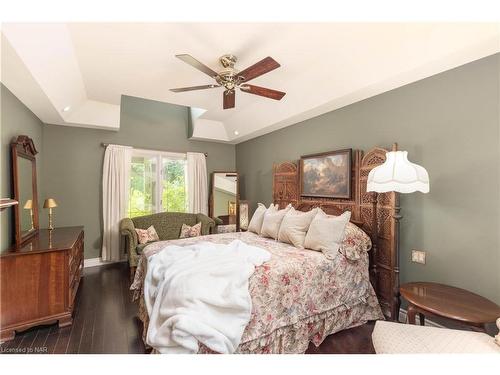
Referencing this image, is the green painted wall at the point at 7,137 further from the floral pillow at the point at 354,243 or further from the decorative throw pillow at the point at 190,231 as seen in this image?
the floral pillow at the point at 354,243

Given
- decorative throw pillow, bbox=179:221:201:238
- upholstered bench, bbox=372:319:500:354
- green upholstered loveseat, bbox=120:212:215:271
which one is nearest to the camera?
upholstered bench, bbox=372:319:500:354

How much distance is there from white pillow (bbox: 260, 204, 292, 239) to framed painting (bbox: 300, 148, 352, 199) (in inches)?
25.3

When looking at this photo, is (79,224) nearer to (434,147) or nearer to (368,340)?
(368,340)

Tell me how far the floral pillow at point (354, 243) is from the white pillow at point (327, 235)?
0.09m

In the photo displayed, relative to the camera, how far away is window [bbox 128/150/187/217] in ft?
15.6

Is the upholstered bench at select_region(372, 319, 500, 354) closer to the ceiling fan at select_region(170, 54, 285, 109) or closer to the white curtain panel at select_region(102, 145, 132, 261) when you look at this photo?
the ceiling fan at select_region(170, 54, 285, 109)

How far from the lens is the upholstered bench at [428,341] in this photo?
4.21ft

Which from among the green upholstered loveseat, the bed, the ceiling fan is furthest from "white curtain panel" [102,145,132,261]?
the ceiling fan

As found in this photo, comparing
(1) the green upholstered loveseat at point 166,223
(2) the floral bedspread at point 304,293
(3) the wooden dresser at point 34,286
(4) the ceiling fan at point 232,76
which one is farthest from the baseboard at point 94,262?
(4) the ceiling fan at point 232,76

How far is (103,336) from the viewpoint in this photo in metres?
2.25

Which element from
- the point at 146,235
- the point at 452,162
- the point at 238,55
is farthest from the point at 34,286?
the point at 452,162

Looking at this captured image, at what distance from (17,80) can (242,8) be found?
2.55 meters

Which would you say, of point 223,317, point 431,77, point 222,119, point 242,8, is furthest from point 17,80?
point 431,77

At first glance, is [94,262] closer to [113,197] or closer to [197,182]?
[113,197]
